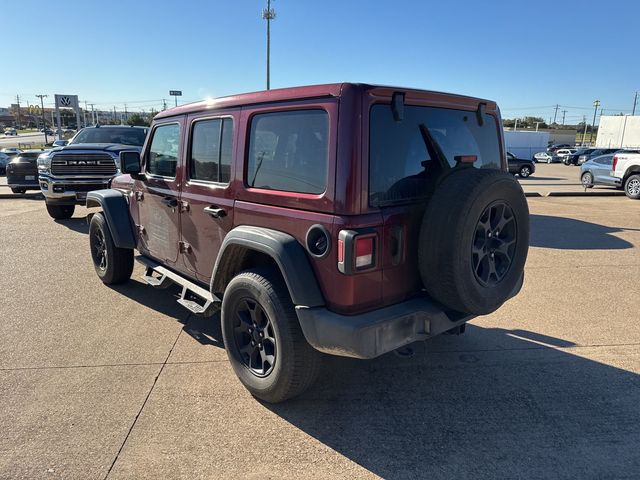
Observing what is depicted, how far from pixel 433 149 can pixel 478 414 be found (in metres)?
1.74

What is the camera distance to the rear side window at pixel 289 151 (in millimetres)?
2629

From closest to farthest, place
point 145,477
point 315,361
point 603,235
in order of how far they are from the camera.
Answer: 1. point 145,477
2. point 315,361
3. point 603,235

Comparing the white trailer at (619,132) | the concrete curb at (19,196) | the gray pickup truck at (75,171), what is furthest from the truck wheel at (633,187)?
the white trailer at (619,132)

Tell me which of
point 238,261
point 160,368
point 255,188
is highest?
point 255,188

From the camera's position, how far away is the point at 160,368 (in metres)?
3.55

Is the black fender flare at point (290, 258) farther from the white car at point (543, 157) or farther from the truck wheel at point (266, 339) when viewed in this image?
the white car at point (543, 157)

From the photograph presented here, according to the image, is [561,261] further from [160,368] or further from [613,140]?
[613,140]

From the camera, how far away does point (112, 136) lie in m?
10.6

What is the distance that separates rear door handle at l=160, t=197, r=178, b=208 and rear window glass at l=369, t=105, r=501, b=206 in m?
2.03

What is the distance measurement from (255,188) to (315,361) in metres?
1.20

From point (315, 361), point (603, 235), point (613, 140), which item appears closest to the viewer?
point (315, 361)

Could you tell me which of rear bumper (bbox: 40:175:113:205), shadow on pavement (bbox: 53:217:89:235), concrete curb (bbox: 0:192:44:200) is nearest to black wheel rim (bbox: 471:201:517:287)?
shadow on pavement (bbox: 53:217:89:235)

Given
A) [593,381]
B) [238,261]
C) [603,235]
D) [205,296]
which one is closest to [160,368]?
[205,296]

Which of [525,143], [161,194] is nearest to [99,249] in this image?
[161,194]
